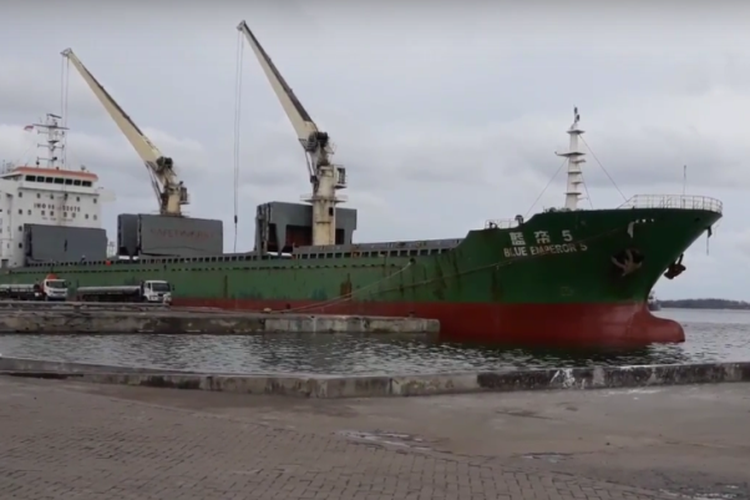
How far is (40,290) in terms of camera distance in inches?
1615

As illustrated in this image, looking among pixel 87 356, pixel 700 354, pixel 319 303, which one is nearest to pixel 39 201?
pixel 319 303

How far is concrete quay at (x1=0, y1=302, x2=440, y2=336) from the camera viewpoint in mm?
21234

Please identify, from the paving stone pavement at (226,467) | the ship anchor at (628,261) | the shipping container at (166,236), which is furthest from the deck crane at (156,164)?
the paving stone pavement at (226,467)

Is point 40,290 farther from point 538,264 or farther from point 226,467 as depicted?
point 226,467

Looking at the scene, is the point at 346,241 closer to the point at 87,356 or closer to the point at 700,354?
the point at 700,354

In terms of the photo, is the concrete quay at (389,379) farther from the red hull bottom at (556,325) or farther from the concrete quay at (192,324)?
the red hull bottom at (556,325)

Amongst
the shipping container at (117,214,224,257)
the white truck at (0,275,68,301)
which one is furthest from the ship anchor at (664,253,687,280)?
the white truck at (0,275,68,301)

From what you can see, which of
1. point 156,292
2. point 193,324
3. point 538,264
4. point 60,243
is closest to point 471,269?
point 538,264

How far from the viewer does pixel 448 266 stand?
2589 cm

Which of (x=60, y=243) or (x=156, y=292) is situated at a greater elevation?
(x=60, y=243)

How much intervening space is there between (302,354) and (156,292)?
18.5m

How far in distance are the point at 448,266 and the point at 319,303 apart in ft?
20.8

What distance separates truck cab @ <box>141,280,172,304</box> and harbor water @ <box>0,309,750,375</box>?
12.7 meters

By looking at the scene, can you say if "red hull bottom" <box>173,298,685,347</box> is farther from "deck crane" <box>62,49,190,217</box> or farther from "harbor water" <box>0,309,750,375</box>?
"deck crane" <box>62,49,190,217</box>
